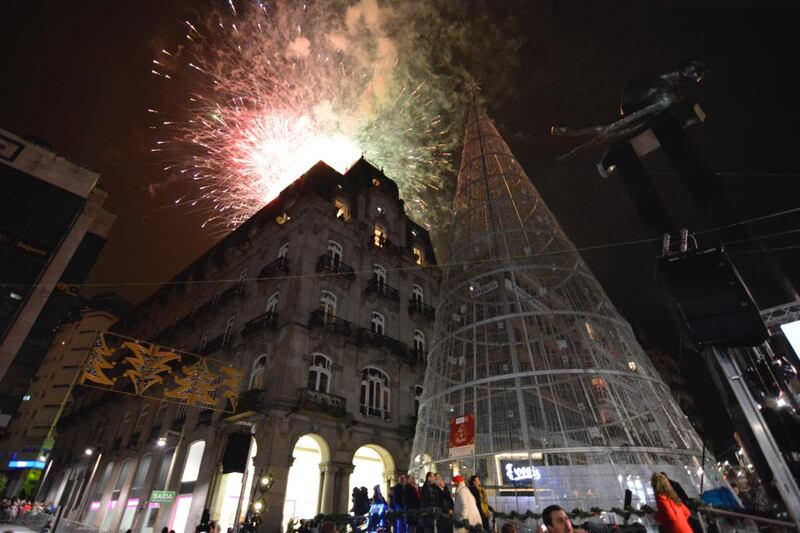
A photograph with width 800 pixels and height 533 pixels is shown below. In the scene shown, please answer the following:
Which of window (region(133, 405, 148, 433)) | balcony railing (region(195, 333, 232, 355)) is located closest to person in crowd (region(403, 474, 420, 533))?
balcony railing (region(195, 333, 232, 355))

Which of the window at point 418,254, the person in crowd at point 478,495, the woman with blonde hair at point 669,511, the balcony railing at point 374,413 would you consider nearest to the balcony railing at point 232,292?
the balcony railing at point 374,413

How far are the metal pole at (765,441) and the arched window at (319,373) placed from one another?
49.1 feet

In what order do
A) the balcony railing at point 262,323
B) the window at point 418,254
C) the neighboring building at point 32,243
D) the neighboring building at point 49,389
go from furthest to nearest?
the neighboring building at point 49,389, the window at point 418,254, the neighboring building at point 32,243, the balcony railing at point 262,323

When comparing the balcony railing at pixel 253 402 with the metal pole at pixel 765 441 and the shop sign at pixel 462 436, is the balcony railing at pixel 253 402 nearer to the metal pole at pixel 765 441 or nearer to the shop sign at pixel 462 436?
the shop sign at pixel 462 436

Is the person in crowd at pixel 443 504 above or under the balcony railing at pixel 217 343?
under

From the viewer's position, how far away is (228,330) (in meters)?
22.6

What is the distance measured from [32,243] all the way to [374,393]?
22266 mm

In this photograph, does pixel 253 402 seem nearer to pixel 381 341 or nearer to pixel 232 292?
pixel 381 341

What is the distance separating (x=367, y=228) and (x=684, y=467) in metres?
19.6

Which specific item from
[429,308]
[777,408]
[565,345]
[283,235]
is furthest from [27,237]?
[777,408]

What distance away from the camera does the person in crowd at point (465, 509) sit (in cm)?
A: 637

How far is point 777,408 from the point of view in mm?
7906

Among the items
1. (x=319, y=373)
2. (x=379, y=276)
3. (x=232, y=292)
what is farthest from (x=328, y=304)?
(x=232, y=292)

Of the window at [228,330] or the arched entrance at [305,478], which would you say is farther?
the window at [228,330]
